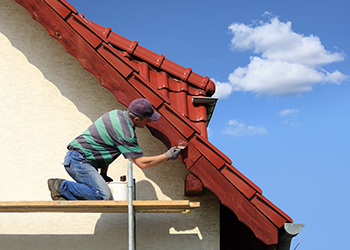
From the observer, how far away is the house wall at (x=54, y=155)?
4.53 m

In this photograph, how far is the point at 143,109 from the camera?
3.97 metres

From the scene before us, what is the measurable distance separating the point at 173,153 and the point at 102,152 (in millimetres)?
704

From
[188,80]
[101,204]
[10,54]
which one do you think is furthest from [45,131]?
[188,80]

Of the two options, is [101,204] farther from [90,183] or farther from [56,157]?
[56,157]

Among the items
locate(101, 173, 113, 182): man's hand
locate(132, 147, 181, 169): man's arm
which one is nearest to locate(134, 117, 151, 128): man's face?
locate(132, 147, 181, 169): man's arm

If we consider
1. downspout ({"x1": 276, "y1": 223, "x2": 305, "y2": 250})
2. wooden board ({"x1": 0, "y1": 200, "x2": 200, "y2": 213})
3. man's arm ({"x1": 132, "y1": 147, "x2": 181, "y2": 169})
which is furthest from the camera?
downspout ({"x1": 276, "y1": 223, "x2": 305, "y2": 250})

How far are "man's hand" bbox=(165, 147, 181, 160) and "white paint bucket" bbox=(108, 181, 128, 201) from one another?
515 millimetres

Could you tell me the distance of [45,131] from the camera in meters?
4.79

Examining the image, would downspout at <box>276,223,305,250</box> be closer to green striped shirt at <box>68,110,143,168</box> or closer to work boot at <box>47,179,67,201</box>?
green striped shirt at <box>68,110,143,168</box>

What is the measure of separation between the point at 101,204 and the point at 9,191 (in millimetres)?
1455

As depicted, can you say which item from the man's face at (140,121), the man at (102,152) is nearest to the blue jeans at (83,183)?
the man at (102,152)

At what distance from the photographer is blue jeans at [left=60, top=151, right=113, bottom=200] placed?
3.99 metres

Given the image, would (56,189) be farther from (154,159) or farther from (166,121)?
(166,121)

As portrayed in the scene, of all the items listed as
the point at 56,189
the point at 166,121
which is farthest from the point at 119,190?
the point at 166,121
